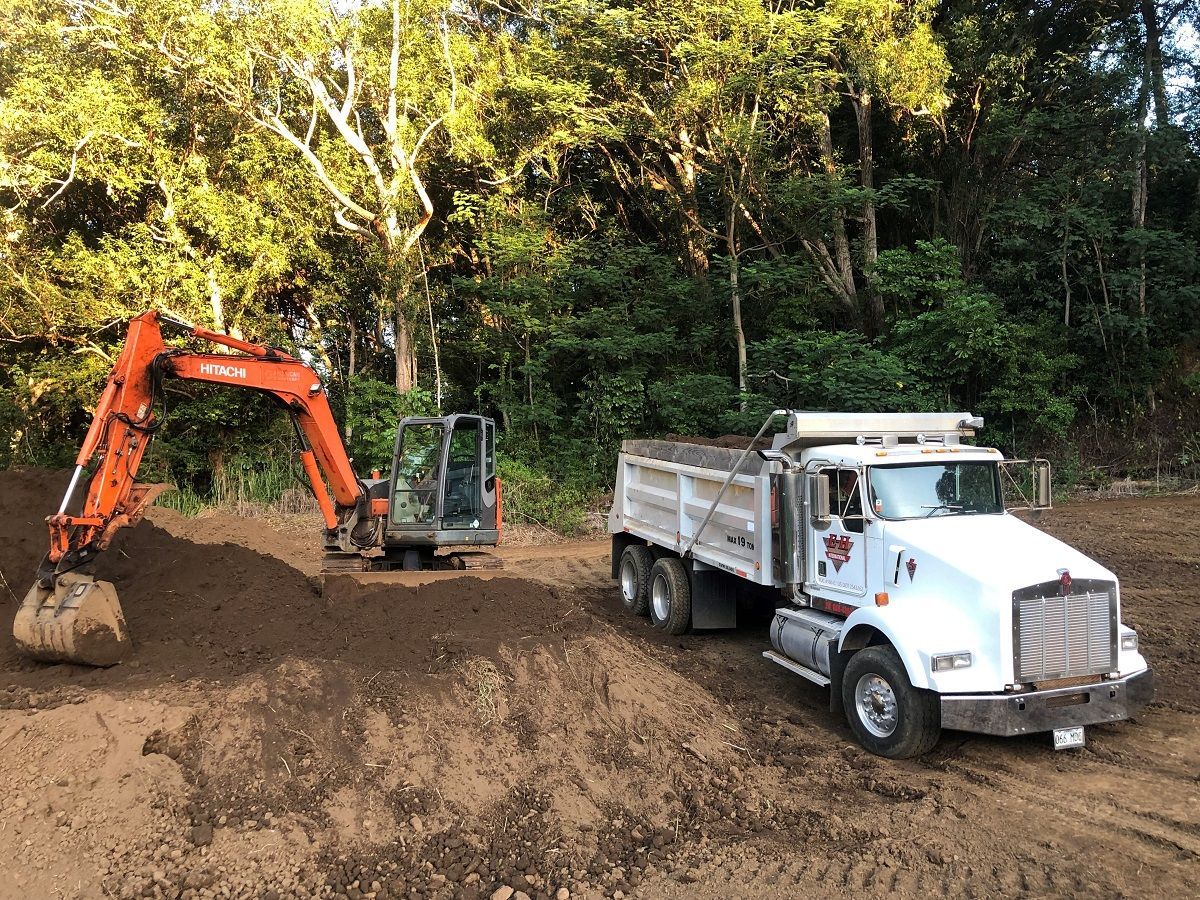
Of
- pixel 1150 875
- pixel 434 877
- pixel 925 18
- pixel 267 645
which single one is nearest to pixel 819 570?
pixel 1150 875

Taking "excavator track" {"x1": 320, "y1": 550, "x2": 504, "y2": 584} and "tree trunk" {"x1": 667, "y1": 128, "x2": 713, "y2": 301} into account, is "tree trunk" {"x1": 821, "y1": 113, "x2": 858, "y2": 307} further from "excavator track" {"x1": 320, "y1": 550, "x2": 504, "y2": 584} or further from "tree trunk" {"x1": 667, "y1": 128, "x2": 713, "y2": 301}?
"excavator track" {"x1": 320, "y1": 550, "x2": 504, "y2": 584}

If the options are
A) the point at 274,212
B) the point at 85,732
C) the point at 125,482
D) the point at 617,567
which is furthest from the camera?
the point at 274,212

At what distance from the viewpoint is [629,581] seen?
10.7m

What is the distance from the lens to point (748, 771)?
225 inches

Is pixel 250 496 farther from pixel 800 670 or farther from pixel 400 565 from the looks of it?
pixel 800 670

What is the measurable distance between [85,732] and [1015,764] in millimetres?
6043

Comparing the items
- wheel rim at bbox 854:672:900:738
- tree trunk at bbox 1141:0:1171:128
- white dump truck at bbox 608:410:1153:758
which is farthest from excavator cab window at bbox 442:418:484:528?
tree trunk at bbox 1141:0:1171:128

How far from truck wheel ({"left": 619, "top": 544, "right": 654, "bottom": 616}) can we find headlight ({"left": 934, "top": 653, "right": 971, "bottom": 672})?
196 inches

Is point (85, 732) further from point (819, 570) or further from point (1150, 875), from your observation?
point (1150, 875)

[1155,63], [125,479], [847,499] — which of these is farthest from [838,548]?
[1155,63]

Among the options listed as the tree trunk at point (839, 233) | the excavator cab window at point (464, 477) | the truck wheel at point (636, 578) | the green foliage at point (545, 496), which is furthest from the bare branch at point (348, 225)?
the truck wheel at point (636, 578)

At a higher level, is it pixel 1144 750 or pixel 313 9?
pixel 313 9

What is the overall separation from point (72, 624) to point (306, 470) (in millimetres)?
4920

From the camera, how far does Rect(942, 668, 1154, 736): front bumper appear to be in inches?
207
